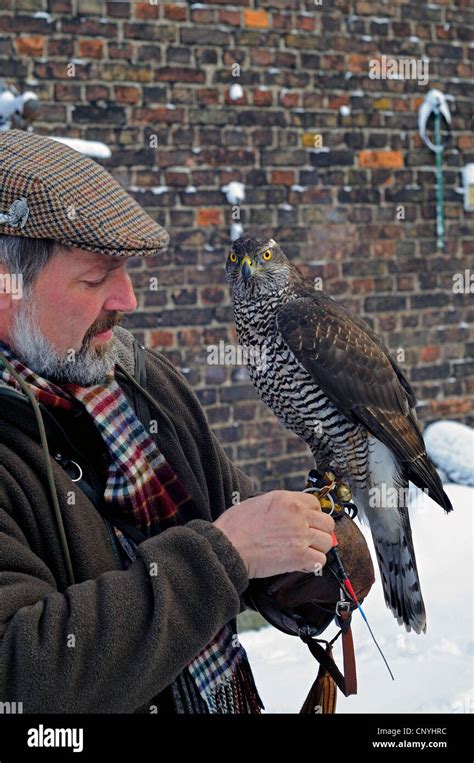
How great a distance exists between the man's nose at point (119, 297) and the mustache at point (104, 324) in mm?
26

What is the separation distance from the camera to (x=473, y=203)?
5703 millimetres

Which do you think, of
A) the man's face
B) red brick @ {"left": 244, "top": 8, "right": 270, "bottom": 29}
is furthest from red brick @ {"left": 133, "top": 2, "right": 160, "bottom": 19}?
the man's face

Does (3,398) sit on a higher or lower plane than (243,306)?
lower

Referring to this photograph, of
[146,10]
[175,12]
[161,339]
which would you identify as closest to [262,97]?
[175,12]

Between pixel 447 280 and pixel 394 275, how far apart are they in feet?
1.31

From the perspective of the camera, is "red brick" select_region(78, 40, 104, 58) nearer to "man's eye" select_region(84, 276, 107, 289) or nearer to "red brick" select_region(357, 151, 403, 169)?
"red brick" select_region(357, 151, 403, 169)

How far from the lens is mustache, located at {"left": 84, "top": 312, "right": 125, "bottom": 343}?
5.89 ft

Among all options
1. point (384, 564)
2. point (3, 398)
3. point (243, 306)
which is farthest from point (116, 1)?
point (3, 398)

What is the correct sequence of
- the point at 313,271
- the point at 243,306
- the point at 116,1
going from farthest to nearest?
the point at 313,271 → the point at 116,1 → the point at 243,306

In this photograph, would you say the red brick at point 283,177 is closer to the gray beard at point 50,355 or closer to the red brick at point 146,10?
the red brick at point 146,10

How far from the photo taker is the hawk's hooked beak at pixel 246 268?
105 inches
